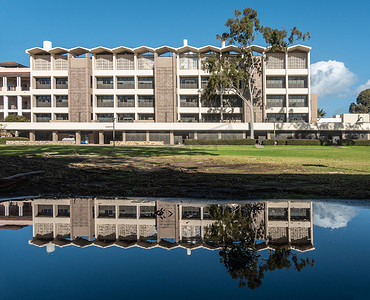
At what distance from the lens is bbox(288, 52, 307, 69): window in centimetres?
7344

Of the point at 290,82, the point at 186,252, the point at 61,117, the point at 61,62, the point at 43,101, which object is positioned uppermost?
the point at 61,62

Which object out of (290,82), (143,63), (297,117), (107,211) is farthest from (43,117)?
(107,211)

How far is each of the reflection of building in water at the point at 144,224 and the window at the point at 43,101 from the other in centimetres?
7462

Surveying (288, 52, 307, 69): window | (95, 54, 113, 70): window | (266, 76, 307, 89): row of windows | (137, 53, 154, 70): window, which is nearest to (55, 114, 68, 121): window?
(95, 54, 113, 70): window

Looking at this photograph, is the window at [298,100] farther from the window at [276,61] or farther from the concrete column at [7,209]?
the concrete column at [7,209]

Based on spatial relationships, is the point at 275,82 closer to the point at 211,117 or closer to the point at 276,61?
the point at 276,61

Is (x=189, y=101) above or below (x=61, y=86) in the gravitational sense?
below

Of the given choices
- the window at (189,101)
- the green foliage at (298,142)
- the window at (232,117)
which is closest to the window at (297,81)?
the window at (232,117)

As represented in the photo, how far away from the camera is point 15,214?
7.21 m

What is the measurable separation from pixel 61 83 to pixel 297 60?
181ft

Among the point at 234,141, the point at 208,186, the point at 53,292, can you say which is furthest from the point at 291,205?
the point at 234,141

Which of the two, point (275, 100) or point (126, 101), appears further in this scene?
point (126, 101)

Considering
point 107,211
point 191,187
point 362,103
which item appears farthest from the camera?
point 362,103

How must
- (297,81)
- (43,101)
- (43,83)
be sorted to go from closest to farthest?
→ 1. (297,81)
2. (43,83)
3. (43,101)
